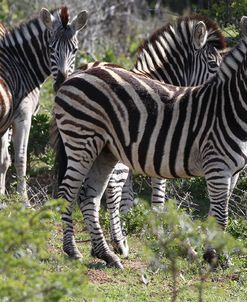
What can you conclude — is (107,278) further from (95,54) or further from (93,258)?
(95,54)

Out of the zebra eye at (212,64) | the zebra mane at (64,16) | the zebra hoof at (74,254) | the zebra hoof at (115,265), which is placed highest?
the zebra mane at (64,16)

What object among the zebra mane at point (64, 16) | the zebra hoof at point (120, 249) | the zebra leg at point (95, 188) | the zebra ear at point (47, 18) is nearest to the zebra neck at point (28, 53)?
the zebra ear at point (47, 18)

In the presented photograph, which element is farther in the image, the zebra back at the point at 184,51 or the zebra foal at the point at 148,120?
the zebra back at the point at 184,51

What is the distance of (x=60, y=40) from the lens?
11.0m

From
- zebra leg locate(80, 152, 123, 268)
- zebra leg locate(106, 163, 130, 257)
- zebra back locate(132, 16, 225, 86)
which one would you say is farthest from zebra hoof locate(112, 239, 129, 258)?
zebra back locate(132, 16, 225, 86)

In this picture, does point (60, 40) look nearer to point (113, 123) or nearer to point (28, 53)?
point (28, 53)

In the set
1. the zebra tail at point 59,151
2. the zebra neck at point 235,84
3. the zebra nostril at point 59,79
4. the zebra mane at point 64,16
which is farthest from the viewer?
the zebra mane at point 64,16

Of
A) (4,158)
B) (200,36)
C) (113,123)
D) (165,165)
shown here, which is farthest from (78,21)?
(165,165)

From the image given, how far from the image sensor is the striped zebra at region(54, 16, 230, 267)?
8.64 m

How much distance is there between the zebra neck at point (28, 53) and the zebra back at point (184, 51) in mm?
1520

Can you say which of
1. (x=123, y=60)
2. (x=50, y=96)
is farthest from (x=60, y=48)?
(x=123, y=60)

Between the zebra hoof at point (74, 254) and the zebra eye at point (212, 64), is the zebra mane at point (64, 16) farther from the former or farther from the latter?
the zebra hoof at point (74, 254)

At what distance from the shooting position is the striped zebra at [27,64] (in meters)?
10.8

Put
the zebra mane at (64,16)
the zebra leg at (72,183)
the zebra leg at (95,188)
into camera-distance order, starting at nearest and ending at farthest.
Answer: the zebra leg at (72,183) → the zebra leg at (95,188) → the zebra mane at (64,16)
